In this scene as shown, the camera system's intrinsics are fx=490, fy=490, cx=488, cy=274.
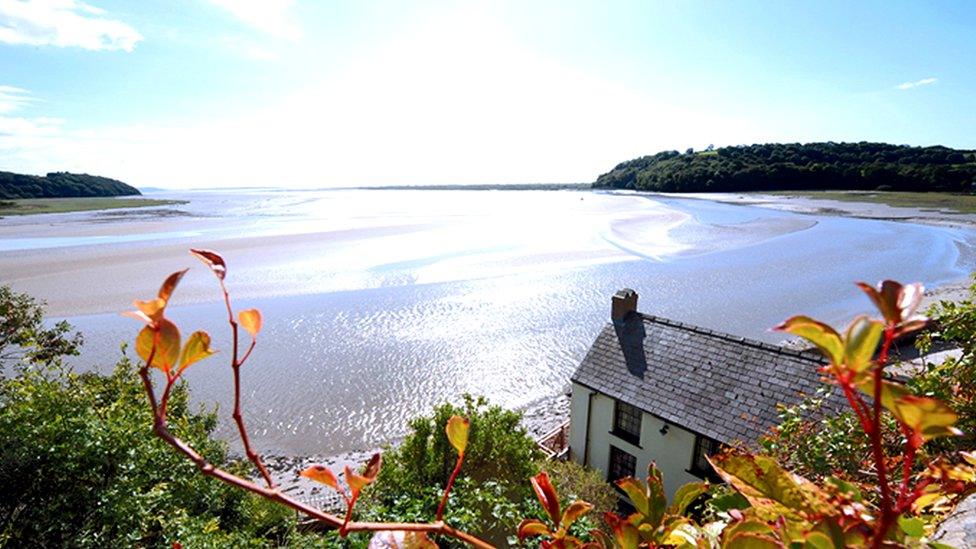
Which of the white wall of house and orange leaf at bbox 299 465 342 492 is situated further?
the white wall of house

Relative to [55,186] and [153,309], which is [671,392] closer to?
[153,309]

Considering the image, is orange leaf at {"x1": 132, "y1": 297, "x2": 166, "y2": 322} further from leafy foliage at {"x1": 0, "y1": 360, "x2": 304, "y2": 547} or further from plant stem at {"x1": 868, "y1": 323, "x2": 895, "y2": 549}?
leafy foliage at {"x1": 0, "y1": 360, "x2": 304, "y2": 547}

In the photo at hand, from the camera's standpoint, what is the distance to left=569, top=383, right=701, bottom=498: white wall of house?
39.4 feet

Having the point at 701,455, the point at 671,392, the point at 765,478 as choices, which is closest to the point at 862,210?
the point at 671,392

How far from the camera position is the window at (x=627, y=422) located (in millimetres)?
13070

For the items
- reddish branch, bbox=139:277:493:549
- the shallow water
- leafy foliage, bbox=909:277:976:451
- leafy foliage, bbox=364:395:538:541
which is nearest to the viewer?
reddish branch, bbox=139:277:493:549

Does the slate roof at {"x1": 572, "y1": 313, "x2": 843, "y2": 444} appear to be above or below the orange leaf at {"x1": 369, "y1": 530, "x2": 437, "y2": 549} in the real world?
below

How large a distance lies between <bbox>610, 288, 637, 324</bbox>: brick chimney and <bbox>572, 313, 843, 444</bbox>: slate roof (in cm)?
18

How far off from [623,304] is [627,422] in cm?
353

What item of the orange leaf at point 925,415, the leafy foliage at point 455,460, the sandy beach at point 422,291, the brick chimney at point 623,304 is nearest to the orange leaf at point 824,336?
the orange leaf at point 925,415

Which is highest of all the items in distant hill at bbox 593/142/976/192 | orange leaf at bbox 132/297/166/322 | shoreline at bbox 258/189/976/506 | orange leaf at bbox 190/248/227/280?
distant hill at bbox 593/142/976/192

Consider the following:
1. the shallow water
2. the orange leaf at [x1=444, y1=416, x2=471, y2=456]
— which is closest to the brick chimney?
the shallow water

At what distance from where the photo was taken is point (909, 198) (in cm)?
8525

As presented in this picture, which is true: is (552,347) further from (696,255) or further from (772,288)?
(696,255)
